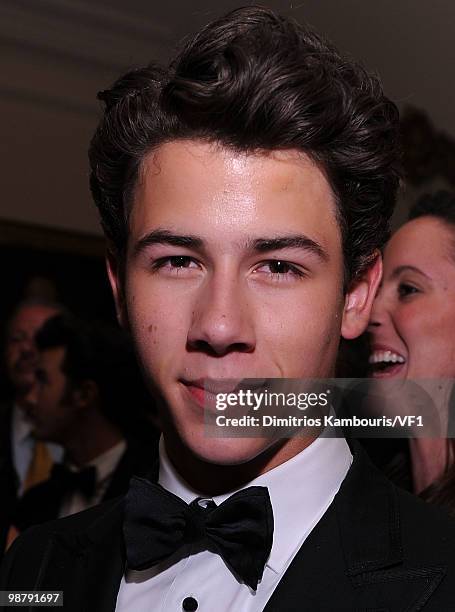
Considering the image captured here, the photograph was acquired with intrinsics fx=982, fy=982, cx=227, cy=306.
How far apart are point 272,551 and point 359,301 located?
0.33 m

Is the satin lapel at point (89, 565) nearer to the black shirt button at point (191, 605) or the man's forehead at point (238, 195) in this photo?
the black shirt button at point (191, 605)

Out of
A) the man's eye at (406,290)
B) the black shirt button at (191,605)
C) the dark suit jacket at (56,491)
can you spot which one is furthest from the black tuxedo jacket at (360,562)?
the dark suit jacket at (56,491)

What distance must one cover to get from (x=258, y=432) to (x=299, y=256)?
21 cm

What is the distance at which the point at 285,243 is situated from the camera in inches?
43.5

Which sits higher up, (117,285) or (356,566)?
(117,285)

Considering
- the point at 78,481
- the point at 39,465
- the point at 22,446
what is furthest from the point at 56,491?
the point at 22,446

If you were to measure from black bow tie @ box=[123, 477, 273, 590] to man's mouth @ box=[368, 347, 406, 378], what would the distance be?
0.50 m

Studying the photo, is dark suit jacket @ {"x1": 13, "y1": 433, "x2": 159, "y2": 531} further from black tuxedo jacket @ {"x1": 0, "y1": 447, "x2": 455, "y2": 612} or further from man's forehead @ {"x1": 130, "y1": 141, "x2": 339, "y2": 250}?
man's forehead @ {"x1": 130, "y1": 141, "x2": 339, "y2": 250}

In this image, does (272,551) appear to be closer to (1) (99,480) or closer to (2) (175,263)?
(2) (175,263)

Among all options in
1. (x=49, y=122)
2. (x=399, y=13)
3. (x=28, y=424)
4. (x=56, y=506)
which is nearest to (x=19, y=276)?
(x=49, y=122)

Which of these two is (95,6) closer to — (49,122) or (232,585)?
(49,122)

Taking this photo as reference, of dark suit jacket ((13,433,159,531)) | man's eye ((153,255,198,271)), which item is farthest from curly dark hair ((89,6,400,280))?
dark suit jacket ((13,433,159,531))

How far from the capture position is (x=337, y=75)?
1.18 m

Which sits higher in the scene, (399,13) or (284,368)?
(399,13)
